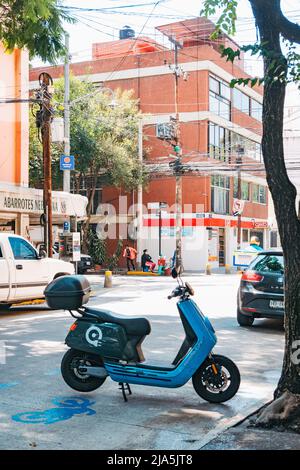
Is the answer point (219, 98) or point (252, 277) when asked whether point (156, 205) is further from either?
point (252, 277)

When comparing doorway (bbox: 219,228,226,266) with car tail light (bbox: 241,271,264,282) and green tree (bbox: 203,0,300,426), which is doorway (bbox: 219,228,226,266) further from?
green tree (bbox: 203,0,300,426)

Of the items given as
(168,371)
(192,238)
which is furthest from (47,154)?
(192,238)

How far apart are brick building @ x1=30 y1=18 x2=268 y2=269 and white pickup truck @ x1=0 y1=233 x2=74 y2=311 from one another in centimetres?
2118

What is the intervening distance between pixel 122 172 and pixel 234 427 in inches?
1185

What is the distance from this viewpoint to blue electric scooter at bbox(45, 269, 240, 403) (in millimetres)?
6195

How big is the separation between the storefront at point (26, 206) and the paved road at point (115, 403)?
8.82m

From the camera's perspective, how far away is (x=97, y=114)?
1404 inches

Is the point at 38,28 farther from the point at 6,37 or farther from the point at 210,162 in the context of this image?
the point at 210,162

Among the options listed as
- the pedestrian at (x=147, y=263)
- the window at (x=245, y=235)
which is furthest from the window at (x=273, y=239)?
the pedestrian at (x=147, y=263)

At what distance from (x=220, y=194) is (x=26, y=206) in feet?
74.4

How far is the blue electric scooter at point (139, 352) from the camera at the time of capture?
620 centimetres

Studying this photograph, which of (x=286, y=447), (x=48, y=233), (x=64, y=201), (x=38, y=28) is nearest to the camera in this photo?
(x=286, y=447)

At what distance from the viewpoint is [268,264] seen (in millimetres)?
11680

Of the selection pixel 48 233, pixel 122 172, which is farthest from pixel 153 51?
pixel 48 233
